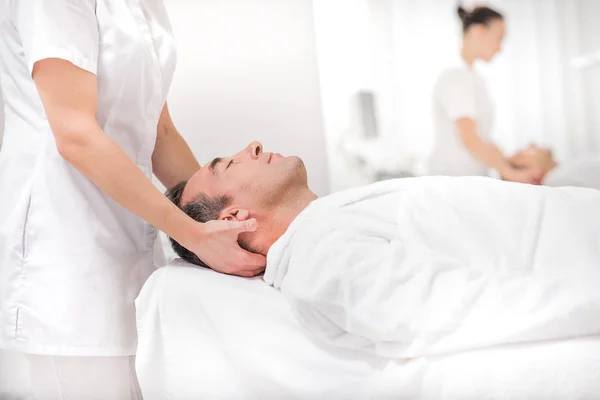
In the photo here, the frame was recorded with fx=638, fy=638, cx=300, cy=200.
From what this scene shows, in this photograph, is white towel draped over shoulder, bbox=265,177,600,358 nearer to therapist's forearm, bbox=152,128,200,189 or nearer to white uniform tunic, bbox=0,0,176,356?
white uniform tunic, bbox=0,0,176,356

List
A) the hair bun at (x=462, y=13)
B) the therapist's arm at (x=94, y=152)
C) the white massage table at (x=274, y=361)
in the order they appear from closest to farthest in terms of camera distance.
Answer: the white massage table at (x=274, y=361) < the therapist's arm at (x=94, y=152) < the hair bun at (x=462, y=13)

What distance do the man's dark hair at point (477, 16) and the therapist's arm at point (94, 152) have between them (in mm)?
601

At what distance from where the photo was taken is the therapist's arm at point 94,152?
116 centimetres

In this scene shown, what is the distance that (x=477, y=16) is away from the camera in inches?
51.6

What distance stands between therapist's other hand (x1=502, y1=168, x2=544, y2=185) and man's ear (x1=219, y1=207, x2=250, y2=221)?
1.76 feet

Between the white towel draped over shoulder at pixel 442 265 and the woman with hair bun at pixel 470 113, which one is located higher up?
the woman with hair bun at pixel 470 113

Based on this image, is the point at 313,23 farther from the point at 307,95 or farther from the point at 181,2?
the point at 181,2

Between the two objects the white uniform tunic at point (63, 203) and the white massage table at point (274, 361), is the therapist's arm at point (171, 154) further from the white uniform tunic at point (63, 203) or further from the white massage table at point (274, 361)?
the white massage table at point (274, 361)

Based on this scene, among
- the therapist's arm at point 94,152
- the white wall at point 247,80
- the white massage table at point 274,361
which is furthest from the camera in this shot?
the white wall at point 247,80

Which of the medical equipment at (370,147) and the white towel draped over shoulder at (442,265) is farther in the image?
the medical equipment at (370,147)

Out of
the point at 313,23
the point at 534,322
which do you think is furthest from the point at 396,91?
the point at 534,322

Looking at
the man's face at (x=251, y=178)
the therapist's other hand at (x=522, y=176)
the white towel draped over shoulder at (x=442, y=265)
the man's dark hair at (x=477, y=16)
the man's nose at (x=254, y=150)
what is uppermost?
the man's dark hair at (x=477, y=16)

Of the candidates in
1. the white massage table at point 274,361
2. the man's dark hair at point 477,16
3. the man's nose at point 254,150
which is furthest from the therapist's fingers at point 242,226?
the man's dark hair at point 477,16

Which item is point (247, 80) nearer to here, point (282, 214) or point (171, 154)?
point (171, 154)
